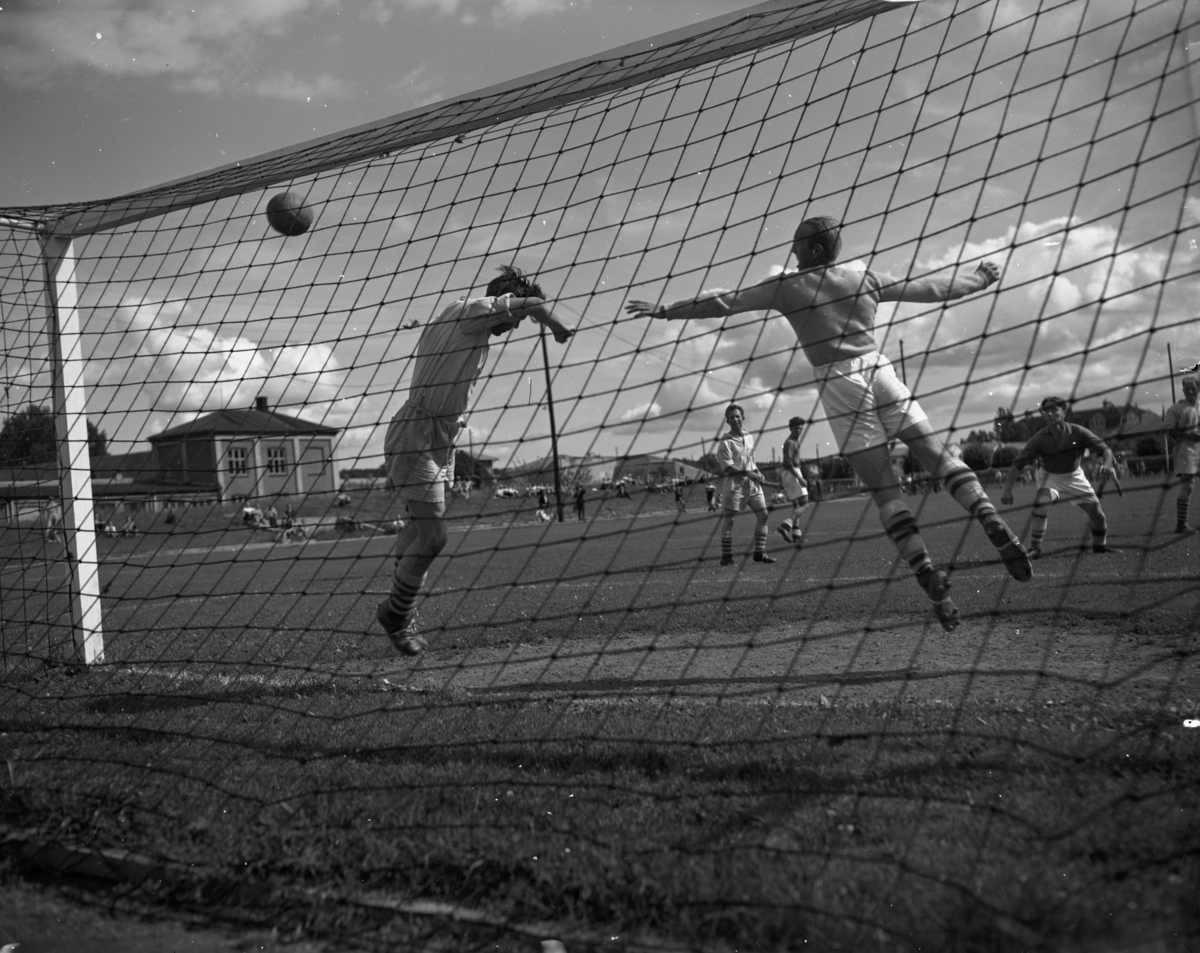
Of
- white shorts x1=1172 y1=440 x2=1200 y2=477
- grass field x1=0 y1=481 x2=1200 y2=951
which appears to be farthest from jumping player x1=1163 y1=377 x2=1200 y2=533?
grass field x1=0 y1=481 x2=1200 y2=951

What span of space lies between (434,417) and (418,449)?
0.64ft

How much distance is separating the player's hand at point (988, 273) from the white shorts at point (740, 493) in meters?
5.44

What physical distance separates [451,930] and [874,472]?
276cm

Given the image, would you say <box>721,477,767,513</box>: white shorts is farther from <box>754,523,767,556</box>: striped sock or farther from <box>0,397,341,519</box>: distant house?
<box>0,397,341,519</box>: distant house

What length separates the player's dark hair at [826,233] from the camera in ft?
13.1

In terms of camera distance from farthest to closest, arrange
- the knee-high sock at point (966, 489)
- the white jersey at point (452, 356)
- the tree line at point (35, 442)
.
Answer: the tree line at point (35, 442)
the white jersey at point (452, 356)
the knee-high sock at point (966, 489)

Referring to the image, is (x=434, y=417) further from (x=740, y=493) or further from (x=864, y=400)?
(x=740, y=493)

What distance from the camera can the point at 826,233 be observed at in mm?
4004

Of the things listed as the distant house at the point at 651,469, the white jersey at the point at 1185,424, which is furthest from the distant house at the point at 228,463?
the white jersey at the point at 1185,424

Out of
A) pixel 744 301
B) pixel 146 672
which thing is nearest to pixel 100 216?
pixel 146 672

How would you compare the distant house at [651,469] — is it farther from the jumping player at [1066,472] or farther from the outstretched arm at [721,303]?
the jumping player at [1066,472]

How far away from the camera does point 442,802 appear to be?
110 inches

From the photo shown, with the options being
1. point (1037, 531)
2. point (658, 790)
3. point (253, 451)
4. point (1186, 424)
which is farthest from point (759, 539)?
point (658, 790)

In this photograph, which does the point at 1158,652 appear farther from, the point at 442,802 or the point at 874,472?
the point at 442,802
